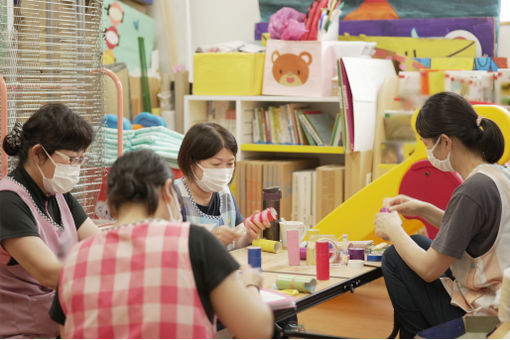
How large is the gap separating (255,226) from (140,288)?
117cm

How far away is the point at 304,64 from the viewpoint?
455cm

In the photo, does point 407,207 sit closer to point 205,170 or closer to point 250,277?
point 205,170

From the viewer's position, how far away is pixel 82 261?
4.52 feet

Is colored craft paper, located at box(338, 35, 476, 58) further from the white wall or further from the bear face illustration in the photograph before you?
the white wall

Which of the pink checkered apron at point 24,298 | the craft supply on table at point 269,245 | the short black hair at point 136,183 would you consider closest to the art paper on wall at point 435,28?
the craft supply on table at point 269,245

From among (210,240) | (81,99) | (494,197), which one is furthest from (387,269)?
(81,99)

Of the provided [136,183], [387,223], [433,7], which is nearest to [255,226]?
[387,223]

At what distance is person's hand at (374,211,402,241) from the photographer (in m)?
2.32

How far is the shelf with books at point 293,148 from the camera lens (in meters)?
4.58

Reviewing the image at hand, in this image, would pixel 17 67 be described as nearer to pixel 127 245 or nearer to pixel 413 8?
pixel 127 245

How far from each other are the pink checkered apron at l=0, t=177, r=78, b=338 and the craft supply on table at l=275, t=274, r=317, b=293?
0.62m

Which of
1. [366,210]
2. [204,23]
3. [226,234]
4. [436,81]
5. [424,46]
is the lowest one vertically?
[366,210]

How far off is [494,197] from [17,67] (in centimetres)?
210

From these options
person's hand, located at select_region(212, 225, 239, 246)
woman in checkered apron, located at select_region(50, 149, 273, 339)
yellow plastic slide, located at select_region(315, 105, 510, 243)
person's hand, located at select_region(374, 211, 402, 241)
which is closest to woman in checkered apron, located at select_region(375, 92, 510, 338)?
Answer: person's hand, located at select_region(374, 211, 402, 241)
